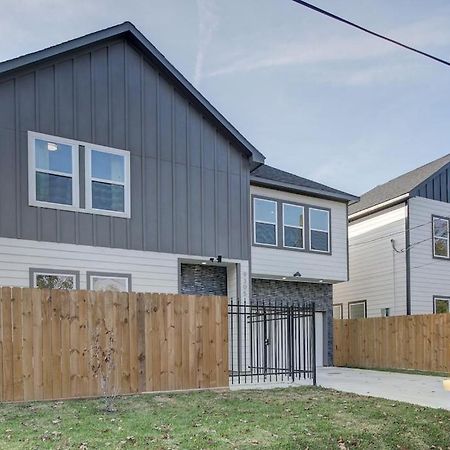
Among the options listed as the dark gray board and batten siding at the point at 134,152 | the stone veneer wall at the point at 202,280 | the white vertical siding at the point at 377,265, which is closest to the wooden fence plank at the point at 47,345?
the dark gray board and batten siding at the point at 134,152

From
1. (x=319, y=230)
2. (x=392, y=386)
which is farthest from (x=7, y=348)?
(x=319, y=230)

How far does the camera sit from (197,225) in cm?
1278

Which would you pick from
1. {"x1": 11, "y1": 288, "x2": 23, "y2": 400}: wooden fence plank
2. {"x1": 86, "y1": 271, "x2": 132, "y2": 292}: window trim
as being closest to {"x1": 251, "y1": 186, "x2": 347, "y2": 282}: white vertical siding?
{"x1": 86, "y1": 271, "x2": 132, "y2": 292}: window trim

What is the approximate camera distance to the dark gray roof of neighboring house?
19016 mm

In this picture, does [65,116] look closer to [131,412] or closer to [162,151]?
[162,151]

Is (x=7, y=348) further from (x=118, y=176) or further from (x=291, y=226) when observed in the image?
(x=291, y=226)

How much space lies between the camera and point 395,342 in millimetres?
16703

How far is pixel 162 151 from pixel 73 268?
11.5 feet

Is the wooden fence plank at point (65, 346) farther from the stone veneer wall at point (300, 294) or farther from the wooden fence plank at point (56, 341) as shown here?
the stone veneer wall at point (300, 294)

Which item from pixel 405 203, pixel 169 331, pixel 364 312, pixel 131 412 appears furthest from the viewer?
pixel 364 312

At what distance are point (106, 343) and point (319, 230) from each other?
32.3 ft

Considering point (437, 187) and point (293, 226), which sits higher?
point (437, 187)

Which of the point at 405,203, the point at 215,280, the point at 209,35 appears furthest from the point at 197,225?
the point at 405,203

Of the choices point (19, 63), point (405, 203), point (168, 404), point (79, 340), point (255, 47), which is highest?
point (255, 47)
